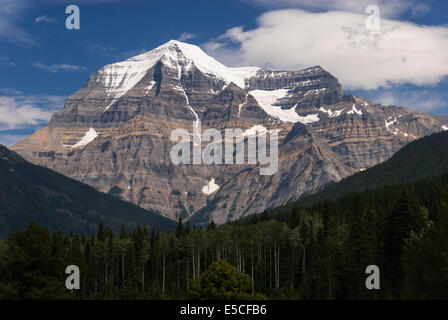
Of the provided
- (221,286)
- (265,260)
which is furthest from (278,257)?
(221,286)

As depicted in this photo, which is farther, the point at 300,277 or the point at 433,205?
the point at 300,277

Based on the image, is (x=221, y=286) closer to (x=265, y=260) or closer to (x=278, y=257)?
(x=278, y=257)

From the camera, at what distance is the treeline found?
237 ft

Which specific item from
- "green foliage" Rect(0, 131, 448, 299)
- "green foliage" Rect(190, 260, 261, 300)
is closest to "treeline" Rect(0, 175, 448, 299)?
"green foliage" Rect(0, 131, 448, 299)

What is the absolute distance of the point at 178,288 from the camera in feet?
477

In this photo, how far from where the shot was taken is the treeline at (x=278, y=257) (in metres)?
72.2

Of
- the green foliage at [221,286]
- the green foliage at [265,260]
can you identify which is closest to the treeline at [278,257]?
the green foliage at [265,260]

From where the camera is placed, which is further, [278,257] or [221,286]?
[278,257]

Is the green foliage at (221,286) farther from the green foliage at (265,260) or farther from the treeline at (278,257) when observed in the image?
the treeline at (278,257)

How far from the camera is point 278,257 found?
493 ft
